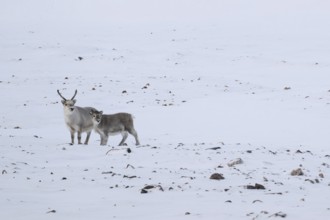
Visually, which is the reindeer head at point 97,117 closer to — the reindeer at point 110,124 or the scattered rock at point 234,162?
the reindeer at point 110,124

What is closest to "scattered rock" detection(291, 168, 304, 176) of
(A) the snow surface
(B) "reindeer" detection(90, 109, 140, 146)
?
(A) the snow surface

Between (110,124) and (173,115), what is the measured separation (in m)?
8.27

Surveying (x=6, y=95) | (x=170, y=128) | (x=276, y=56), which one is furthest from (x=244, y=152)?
(x=276, y=56)

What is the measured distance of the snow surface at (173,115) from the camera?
30.7ft

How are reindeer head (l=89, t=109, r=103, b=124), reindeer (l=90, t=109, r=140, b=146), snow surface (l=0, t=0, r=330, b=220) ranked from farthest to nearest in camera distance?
reindeer (l=90, t=109, r=140, b=146)
reindeer head (l=89, t=109, r=103, b=124)
snow surface (l=0, t=0, r=330, b=220)

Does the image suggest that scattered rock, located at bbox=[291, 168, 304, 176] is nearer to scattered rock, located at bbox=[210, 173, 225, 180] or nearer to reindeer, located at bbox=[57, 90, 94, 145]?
scattered rock, located at bbox=[210, 173, 225, 180]

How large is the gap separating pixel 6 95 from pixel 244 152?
60.5 ft

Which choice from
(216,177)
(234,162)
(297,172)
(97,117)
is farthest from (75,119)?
(297,172)

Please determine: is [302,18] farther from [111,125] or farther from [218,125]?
[111,125]

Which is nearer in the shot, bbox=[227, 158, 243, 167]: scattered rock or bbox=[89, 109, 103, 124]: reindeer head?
bbox=[227, 158, 243, 167]: scattered rock

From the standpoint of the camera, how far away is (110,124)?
698 inches

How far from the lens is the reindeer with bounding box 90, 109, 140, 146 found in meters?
17.4

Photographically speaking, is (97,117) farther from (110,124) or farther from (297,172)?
(297,172)

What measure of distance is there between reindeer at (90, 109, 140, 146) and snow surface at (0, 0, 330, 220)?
0.51 meters
